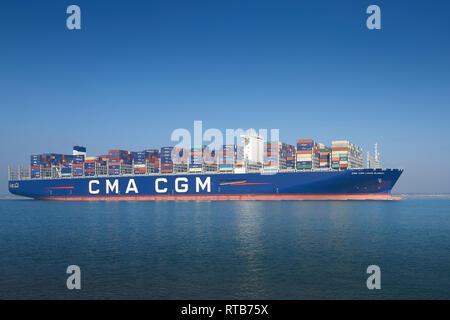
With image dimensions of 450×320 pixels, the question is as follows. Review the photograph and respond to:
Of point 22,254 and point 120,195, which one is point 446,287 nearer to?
point 22,254

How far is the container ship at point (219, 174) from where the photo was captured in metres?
64.8

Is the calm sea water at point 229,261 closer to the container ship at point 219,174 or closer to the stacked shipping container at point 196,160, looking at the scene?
the container ship at point 219,174

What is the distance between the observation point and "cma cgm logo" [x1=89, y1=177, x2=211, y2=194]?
2849 inches

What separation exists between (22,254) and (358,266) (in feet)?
66.6

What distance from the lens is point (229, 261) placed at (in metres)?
20.8

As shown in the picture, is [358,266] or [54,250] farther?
[54,250]

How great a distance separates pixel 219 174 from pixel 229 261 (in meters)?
50.5

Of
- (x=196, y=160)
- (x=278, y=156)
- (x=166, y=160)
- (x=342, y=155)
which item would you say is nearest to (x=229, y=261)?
(x=342, y=155)

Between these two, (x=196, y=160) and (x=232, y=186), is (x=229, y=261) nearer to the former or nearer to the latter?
(x=232, y=186)

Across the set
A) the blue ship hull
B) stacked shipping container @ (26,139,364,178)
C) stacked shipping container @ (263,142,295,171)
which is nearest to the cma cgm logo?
the blue ship hull

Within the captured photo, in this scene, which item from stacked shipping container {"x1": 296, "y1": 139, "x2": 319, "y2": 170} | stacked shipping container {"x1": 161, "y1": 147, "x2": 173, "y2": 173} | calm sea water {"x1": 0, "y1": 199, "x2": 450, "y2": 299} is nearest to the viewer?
calm sea water {"x1": 0, "y1": 199, "x2": 450, "y2": 299}

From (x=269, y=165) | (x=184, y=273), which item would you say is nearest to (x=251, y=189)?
(x=269, y=165)

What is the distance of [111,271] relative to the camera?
18828 millimetres

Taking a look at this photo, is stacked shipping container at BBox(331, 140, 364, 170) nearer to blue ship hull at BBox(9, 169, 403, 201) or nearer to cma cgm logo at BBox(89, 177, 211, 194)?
blue ship hull at BBox(9, 169, 403, 201)
